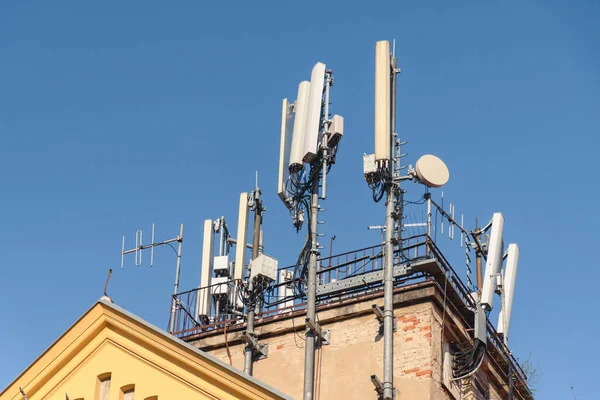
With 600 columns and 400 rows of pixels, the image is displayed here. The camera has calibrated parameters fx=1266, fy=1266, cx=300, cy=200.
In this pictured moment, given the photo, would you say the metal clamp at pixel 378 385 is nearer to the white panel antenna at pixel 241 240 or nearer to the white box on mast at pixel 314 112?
the white panel antenna at pixel 241 240

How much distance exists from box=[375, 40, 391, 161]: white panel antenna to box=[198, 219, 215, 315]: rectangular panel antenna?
6.15 metres

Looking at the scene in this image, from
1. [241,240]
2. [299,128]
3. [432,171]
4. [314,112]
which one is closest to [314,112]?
[314,112]

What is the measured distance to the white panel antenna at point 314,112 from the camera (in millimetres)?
27938

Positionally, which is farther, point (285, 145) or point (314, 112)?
point (285, 145)

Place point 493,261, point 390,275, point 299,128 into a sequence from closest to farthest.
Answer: point 390,275
point 299,128
point 493,261

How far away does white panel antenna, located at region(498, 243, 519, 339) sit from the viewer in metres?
30.1

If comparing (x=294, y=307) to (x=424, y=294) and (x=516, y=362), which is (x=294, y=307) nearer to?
(x=424, y=294)

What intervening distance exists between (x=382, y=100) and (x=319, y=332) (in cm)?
527

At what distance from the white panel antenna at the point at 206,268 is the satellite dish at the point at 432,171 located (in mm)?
6175

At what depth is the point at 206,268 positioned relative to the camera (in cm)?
3127

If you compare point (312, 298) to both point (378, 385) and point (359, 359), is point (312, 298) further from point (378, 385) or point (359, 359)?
point (378, 385)

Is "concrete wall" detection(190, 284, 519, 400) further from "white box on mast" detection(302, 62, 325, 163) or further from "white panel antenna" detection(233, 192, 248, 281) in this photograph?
"white box on mast" detection(302, 62, 325, 163)

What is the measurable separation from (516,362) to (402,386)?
5.19m

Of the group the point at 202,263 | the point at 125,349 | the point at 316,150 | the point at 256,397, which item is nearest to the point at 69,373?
the point at 125,349
